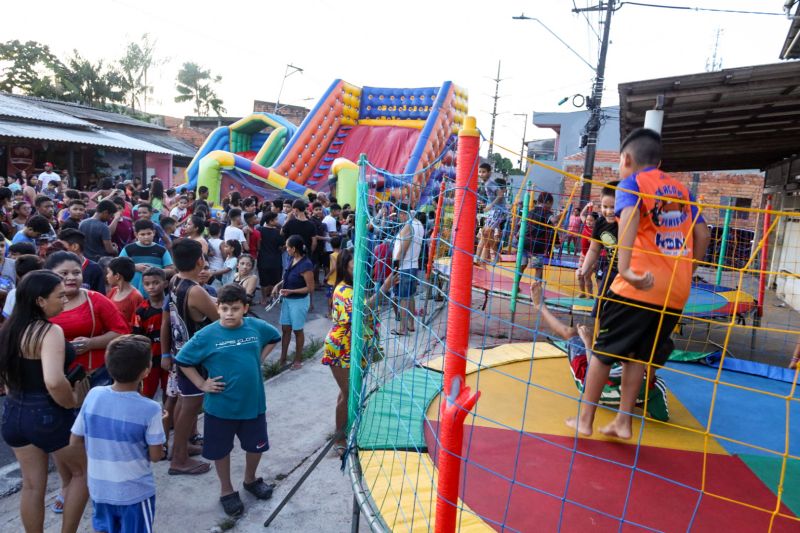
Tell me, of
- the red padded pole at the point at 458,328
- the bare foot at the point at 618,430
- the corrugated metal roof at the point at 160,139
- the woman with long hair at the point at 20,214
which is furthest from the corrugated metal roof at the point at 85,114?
the red padded pole at the point at 458,328

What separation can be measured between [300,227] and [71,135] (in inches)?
496

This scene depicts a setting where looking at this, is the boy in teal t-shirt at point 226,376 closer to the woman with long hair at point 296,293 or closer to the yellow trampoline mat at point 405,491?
the yellow trampoline mat at point 405,491

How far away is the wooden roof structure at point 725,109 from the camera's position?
538 cm

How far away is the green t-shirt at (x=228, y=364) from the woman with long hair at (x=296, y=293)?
2.32m

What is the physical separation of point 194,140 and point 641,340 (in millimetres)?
30241

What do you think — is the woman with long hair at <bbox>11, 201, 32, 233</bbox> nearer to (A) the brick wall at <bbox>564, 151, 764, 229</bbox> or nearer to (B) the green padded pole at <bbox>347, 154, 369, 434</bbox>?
(B) the green padded pole at <bbox>347, 154, 369, 434</bbox>

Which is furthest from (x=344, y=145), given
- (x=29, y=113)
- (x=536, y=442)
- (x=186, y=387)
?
(x=536, y=442)

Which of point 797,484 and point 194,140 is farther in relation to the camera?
point 194,140

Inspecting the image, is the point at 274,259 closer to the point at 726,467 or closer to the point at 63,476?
the point at 63,476

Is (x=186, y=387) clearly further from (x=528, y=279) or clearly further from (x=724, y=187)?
(x=724, y=187)

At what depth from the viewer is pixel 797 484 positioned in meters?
2.81

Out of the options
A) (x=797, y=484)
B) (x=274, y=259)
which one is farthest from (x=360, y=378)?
(x=274, y=259)

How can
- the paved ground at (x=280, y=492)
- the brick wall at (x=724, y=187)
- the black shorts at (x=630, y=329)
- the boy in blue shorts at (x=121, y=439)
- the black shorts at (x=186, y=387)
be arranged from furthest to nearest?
the brick wall at (x=724, y=187)
the black shorts at (x=186, y=387)
the paved ground at (x=280, y=492)
the black shorts at (x=630, y=329)
the boy in blue shorts at (x=121, y=439)

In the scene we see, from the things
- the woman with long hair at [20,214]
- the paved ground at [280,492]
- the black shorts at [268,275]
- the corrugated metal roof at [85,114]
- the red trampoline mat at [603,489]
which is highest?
the corrugated metal roof at [85,114]
